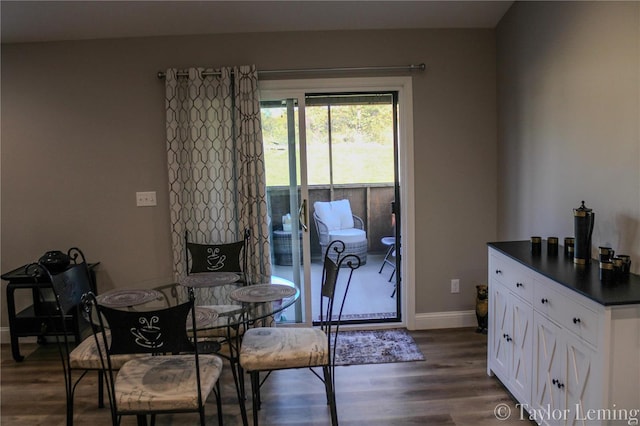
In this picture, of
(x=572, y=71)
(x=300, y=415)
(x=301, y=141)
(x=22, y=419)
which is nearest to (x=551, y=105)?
(x=572, y=71)

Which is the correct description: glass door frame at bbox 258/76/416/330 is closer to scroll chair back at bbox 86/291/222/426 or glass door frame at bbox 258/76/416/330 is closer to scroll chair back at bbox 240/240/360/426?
scroll chair back at bbox 240/240/360/426

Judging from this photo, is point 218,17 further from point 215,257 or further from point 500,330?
point 500,330

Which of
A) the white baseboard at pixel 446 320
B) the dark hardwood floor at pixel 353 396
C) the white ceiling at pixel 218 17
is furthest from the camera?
the white baseboard at pixel 446 320

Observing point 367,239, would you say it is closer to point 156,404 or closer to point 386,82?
point 386,82

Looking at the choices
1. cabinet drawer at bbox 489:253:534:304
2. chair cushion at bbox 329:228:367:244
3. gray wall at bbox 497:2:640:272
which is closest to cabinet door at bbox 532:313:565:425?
cabinet drawer at bbox 489:253:534:304

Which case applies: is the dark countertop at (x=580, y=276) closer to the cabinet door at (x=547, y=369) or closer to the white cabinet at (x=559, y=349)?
the white cabinet at (x=559, y=349)

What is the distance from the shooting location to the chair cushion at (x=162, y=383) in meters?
1.94

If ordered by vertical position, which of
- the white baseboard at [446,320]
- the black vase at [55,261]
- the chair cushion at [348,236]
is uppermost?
the black vase at [55,261]

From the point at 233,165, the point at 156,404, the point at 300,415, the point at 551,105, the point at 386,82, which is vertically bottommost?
the point at 300,415

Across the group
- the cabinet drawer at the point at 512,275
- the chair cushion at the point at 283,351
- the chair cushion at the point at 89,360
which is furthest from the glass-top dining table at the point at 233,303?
Result: the cabinet drawer at the point at 512,275

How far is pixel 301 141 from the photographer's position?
11.8 ft

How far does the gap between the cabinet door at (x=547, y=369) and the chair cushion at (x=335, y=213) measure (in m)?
3.66

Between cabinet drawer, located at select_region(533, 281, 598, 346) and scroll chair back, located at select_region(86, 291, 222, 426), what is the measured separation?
5.10 ft

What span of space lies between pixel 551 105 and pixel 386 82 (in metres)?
1.20
